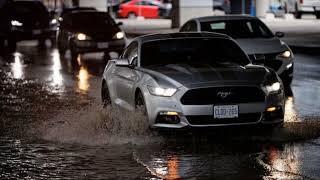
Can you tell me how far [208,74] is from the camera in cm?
977

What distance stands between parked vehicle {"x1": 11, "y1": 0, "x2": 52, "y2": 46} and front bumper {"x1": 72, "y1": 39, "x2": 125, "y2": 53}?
22.7 ft

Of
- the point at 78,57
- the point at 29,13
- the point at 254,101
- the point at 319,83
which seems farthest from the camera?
the point at 29,13

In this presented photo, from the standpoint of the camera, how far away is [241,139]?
9.98 m

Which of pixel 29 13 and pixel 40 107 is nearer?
pixel 40 107

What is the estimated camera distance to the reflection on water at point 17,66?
65.5 ft

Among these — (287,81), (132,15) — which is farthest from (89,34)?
(132,15)

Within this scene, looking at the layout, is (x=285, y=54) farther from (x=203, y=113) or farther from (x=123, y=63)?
(x=203, y=113)

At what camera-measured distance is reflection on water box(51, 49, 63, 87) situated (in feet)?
58.9

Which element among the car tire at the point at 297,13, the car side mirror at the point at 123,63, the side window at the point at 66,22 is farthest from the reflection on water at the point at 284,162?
the car tire at the point at 297,13

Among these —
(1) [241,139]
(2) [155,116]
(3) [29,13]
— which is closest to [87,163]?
(2) [155,116]

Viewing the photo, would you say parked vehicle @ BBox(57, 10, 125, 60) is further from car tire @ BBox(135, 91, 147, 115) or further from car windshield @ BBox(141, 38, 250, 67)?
car tire @ BBox(135, 91, 147, 115)

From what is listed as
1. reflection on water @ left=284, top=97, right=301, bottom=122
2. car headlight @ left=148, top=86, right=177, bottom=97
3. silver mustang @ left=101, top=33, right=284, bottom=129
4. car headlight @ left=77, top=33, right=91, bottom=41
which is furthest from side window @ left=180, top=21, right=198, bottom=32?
car headlight @ left=148, top=86, right=177, bottom=97

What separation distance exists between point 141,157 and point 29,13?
23.4 metres

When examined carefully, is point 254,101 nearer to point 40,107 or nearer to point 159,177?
point 159,177
